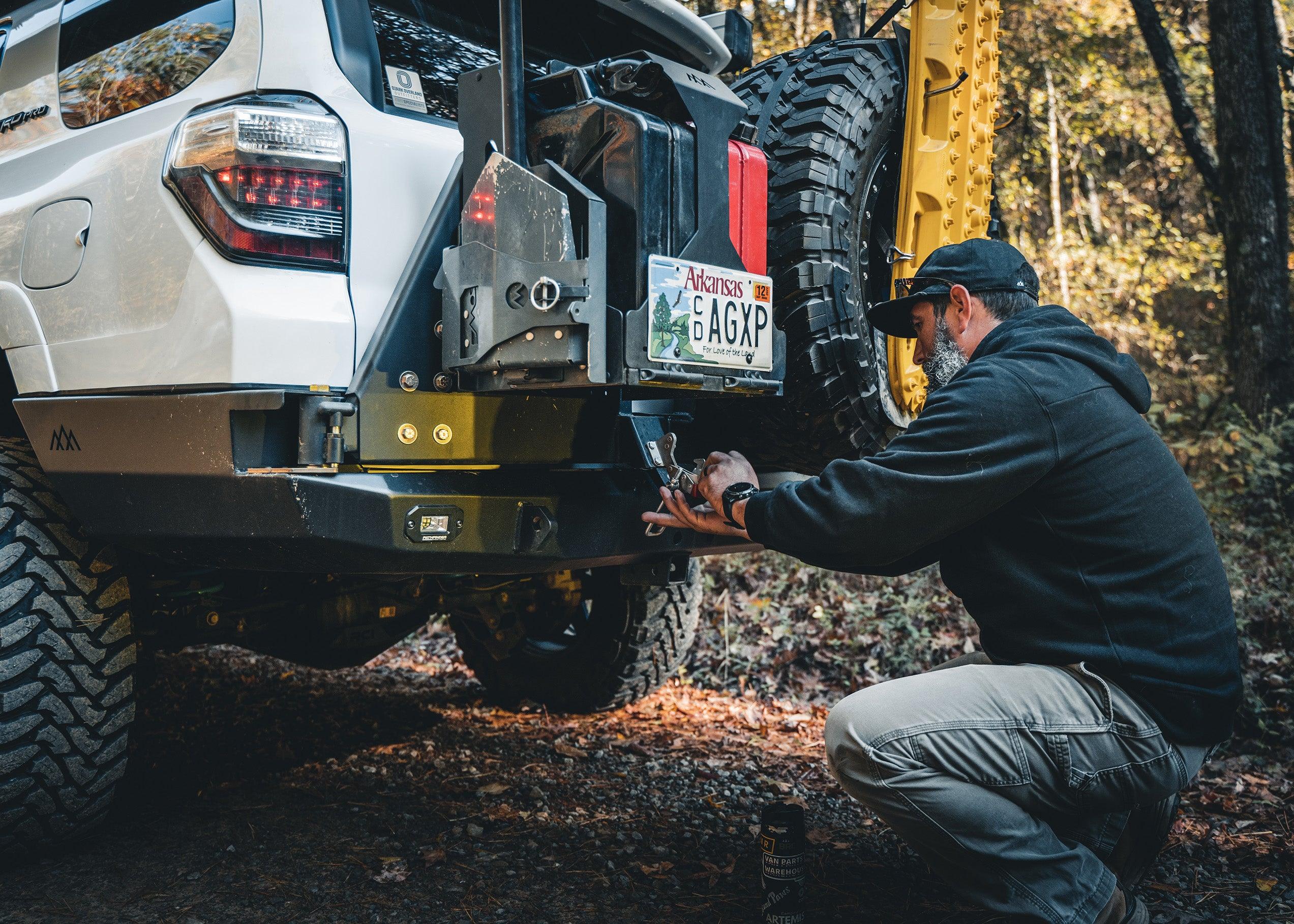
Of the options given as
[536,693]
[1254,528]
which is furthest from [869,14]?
[536,693]

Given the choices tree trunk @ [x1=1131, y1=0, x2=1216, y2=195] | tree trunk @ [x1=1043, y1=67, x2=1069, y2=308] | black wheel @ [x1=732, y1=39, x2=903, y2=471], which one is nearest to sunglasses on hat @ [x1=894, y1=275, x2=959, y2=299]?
black wheel @ [x1=732, y1=39, x2=903, y2=471]

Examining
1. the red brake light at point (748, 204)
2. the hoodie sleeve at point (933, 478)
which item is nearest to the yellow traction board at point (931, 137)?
the red brake light at point (748, 204)

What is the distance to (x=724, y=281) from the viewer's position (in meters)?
2.22

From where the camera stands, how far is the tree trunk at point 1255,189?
7480 mm

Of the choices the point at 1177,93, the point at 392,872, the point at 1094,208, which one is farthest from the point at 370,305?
the point at 1094,208

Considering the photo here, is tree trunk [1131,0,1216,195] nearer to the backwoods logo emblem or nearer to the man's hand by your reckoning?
the man's hand

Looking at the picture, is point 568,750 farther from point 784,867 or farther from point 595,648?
point 784,867

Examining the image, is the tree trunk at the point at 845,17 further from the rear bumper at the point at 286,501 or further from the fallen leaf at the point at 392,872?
the fallen leaf at the point at 392,872

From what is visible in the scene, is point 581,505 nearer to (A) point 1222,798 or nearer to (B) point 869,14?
(A) point 1222,798

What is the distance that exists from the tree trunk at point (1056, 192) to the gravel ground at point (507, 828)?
9.05m

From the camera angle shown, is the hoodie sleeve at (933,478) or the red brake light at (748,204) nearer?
the hoodie sleeve at (933,478)

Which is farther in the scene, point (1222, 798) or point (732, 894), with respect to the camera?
point (1222, 798)

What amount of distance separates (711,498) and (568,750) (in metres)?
1.65

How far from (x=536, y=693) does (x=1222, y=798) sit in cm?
245
